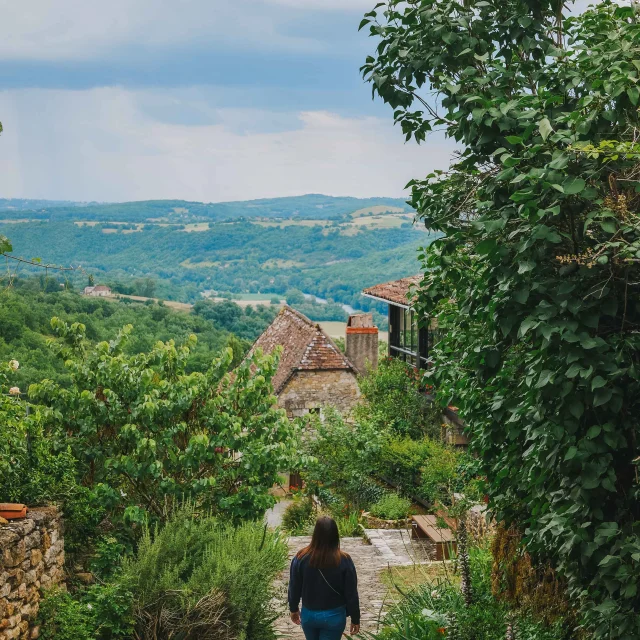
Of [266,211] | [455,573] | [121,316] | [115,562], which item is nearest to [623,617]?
[455,573]

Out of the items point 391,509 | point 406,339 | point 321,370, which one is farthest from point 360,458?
point 321,370

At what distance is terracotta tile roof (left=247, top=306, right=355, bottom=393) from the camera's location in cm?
2461

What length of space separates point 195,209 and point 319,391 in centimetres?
8799

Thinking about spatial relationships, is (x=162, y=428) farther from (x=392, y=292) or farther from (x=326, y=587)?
(x=392, y=292)

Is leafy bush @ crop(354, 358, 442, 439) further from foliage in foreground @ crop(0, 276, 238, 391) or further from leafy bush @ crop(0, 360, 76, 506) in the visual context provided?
leafy bush @ crop(0, 360, 76, 506)

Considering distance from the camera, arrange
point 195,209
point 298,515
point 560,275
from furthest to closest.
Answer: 1. point 195,209
2. point 298,515
3. point 560,275

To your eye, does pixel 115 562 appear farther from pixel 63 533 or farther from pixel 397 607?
pixel 397 607

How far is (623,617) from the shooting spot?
442 cm

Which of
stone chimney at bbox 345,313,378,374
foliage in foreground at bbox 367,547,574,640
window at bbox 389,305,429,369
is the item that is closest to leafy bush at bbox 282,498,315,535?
window at bbox 389,305,429,369

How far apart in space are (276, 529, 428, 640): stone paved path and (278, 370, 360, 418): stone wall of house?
10834 mm

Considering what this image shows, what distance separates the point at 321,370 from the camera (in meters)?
24.7

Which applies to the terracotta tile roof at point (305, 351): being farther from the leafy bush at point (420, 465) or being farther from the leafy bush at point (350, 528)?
the leafy bush at point (350, 528)

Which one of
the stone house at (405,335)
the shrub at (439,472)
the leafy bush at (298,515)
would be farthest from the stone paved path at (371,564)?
the stone house at (405,335)

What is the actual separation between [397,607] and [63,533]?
10.3 ft
